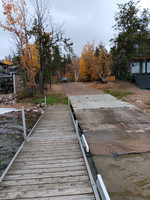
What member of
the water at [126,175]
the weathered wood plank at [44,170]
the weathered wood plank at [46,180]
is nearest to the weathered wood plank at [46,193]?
the weathered wood plank at [46,180]

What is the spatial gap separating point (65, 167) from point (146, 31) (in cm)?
2020

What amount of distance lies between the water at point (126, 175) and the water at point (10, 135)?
3.03m

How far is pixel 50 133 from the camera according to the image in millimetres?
6215

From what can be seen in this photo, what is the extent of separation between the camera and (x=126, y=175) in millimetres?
3898

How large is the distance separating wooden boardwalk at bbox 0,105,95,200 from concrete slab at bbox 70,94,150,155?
3.54 ft

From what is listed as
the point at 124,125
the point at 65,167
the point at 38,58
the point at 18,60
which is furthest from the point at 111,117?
the point at 18,60

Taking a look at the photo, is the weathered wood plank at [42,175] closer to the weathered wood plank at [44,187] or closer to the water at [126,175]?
the weathered wood plank at [44,187]

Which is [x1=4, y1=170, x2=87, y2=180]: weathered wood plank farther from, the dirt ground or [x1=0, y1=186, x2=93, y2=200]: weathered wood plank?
the dirt ground

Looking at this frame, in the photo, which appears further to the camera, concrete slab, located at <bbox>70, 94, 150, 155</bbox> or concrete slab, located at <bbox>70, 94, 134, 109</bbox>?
concrete slab, located at <bbox>70, 94, 134, 109</bbox>

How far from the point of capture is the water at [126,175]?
332cm

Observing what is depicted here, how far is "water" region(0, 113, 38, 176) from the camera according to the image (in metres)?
5.25

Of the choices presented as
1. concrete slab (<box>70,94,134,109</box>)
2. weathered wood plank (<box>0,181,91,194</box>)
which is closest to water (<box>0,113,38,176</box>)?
weathered wood plank (<box>0,181,91,194</box>)

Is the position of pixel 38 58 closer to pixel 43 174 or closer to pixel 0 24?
pixel 0 24

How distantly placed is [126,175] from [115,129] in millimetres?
3030
